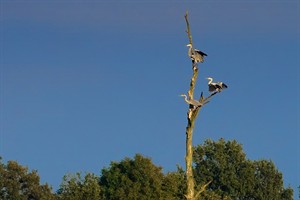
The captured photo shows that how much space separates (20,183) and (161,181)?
874 inches

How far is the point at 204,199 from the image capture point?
4077 inches

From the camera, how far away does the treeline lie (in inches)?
3693

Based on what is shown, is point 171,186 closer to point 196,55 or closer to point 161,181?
point 161,181

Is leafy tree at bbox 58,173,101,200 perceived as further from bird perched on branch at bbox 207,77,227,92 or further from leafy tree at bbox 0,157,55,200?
bird perched on branch at bbox 207,77,227,92

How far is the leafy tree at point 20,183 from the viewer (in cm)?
11500

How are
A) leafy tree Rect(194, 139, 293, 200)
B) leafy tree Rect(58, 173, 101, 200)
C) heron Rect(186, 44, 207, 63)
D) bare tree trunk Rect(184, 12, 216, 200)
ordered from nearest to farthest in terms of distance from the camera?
bare tree trunk Rect(184, 12, 216, 200) < heron Rect(186, 44, 207, 63) < leafy tree Rect(58, 173, 101, 200) < leafy tree Rect(194, 139, 293, 200)

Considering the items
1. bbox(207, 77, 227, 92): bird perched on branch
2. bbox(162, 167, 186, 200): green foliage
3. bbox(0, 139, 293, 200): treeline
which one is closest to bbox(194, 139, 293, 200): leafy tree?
bbox(0, 139, 293, 200): treeline

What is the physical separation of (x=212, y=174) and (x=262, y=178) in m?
6.80

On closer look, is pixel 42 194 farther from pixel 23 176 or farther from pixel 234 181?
pixel 234 181

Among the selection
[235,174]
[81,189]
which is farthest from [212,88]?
[235,174]

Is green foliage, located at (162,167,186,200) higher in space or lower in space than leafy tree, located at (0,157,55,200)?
lower

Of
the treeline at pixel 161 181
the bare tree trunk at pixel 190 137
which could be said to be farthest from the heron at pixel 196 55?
the treeline at pixel 161 181

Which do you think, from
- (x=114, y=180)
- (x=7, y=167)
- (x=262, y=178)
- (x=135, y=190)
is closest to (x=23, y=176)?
(x=7, y=167)

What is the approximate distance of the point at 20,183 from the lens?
4562 inches
